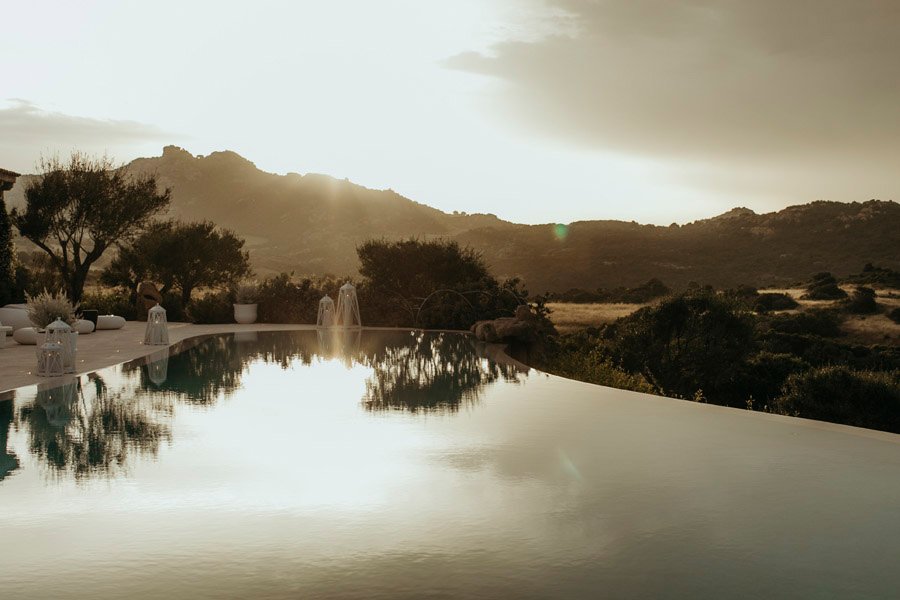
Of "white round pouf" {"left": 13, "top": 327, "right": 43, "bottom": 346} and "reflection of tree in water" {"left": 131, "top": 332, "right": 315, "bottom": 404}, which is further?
"white round pouf" {"left": 13, "top": 327, "right": 43, "bottom": 346}

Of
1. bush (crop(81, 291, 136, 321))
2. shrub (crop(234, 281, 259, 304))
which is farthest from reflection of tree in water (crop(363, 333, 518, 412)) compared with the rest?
bush (crop(81, 291, 136, 321))

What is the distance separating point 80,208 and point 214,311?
4.54 m

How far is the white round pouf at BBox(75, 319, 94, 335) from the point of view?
15.3m

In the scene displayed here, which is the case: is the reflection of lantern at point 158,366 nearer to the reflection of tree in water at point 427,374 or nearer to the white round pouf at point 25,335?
the white round pouf at point 25,335

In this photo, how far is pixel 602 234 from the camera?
4744cm

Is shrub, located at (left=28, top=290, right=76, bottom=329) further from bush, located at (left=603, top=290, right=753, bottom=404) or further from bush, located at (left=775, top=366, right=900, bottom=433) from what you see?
bush, located at (left=775, top=366, right=900, bottom=433)

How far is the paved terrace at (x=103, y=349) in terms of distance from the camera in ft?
→ 30.9

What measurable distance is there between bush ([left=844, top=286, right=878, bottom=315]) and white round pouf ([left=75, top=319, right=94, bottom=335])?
29361mm

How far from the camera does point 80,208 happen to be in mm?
20672

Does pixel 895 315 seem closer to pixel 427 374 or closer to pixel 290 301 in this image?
pixel 290 301

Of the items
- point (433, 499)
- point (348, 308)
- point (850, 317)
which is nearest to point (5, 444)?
point (433, 499)

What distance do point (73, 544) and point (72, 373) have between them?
6.51 metres

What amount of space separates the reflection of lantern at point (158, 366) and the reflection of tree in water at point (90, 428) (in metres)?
0.88

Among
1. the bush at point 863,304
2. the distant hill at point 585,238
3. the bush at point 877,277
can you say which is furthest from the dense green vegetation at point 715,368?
the distant hill at point 585,238
